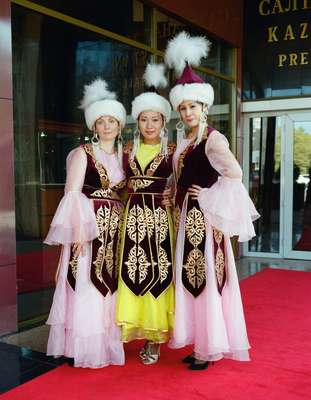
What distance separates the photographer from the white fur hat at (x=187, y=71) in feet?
9.11

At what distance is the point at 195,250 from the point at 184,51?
118cm

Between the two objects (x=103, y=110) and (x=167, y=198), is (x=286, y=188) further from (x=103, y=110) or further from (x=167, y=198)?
(x=103, y=110)

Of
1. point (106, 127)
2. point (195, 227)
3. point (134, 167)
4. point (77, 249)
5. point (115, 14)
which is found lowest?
point (77, 249)

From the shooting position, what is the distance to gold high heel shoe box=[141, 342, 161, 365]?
286 cm

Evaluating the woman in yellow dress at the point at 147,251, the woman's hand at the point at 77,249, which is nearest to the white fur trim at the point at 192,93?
the woman in yellow dress at the point at 147,251

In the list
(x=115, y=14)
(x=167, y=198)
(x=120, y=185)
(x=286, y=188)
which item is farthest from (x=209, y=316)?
(x=286, y=188)

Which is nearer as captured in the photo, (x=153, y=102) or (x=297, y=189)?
(x=153, y=102)

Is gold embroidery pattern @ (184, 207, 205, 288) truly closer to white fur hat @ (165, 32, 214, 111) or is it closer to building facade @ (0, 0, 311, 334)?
white fur hat @ (165, 32, 214, 111)

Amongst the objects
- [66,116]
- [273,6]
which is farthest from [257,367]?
[273,6]

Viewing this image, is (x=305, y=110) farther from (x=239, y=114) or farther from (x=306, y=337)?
(x=306, y=337)

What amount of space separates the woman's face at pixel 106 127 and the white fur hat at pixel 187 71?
0.38m

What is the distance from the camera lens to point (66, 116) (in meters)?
4.19

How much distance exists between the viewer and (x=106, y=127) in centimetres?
286

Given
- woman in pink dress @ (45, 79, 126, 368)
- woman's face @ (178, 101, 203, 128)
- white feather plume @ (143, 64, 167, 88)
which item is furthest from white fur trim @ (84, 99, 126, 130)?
woman's face @ (178, 101, 203, 128)
